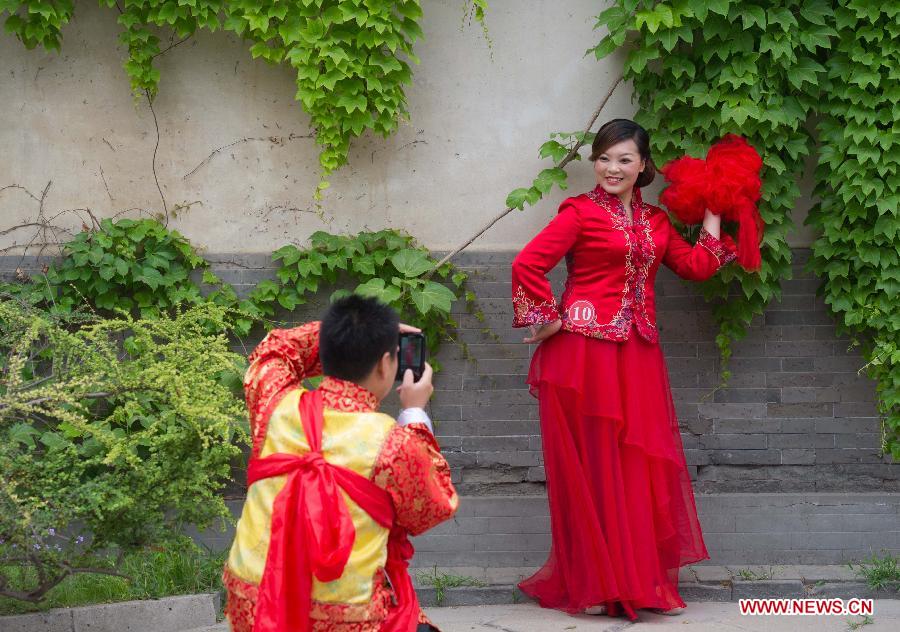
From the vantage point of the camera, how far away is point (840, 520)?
16.1ft

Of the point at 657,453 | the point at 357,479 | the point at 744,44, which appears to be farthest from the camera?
the point at 744,44

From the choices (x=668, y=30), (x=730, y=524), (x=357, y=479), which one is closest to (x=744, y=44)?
(x=668, y=30)

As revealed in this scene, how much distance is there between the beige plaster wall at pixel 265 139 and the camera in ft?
16.5

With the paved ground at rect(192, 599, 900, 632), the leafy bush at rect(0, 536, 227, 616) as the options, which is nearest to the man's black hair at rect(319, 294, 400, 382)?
the leafy bush at rect(0, 536, 227, 616)

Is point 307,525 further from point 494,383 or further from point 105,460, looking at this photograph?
point 494,383

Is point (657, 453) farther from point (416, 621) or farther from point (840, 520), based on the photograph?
point (416, 621)

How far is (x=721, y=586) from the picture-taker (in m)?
4.60

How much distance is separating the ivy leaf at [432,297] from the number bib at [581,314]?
71 cm

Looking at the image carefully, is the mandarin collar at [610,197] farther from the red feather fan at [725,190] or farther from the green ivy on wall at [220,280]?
the green ivy on wall at [220,280]

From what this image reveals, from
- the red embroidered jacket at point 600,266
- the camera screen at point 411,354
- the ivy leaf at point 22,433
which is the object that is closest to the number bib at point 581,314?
the red embroidered jacket at point 600,266

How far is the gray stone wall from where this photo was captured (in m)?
4.96

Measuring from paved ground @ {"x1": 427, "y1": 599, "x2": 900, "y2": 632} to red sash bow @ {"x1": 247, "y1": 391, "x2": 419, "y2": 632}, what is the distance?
6.10ft

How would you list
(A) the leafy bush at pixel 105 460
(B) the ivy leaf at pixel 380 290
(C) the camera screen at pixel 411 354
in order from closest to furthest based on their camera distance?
(C) the camera screen at pixel 411 354, (A) the leafy bush at pixel 105 460, (B) the ivy leaf at pixel 380 290

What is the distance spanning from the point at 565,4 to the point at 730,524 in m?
2.62
